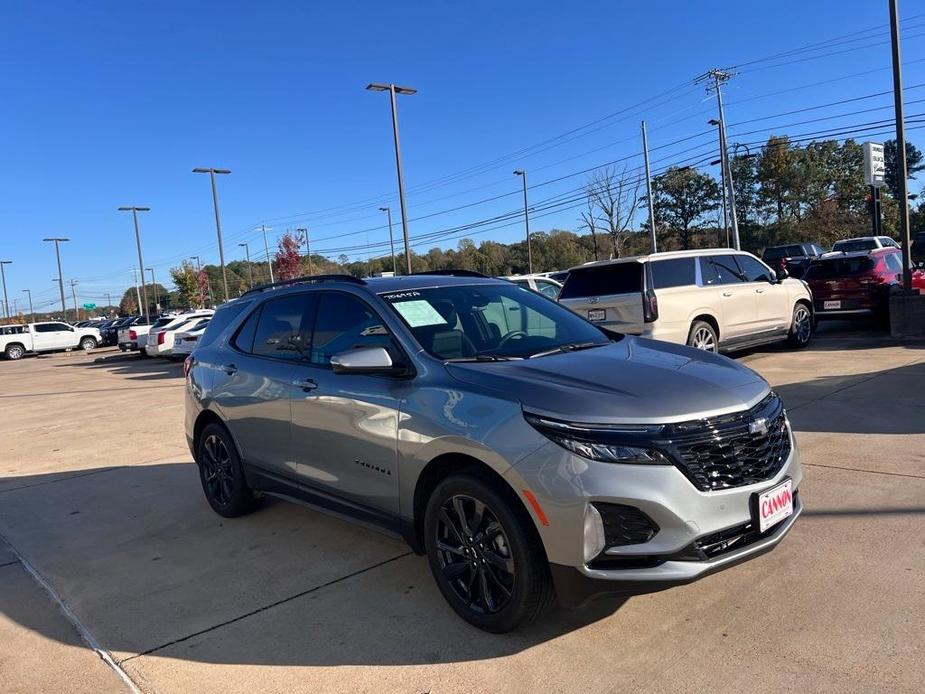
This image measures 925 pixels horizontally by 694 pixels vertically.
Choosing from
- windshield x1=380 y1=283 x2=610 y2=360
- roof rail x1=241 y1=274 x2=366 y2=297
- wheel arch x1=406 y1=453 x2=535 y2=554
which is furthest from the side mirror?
roof rail x1=241 y1=274 x2=366 y2=297

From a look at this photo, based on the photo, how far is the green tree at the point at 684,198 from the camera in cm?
6262

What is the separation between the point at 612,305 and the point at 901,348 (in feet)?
16.8

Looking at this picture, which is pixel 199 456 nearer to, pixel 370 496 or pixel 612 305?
pixel 370 496

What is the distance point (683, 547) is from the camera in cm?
281

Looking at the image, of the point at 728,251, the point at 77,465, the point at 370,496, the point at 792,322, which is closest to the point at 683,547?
the point at 370,496

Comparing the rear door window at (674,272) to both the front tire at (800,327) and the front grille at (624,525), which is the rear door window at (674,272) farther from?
the front grille at (624,525)

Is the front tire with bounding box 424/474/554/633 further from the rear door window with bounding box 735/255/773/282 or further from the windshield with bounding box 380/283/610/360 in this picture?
the rear door window with bounding box 735/255/773/282

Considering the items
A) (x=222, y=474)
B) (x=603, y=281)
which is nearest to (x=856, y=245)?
(x=603, y=281)

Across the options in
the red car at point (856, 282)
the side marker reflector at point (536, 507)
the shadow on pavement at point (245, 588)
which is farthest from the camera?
the red car at point (856, 282)

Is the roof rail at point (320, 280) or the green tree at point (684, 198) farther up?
the green tree at point (684, 198)

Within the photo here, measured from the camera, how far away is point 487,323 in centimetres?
413

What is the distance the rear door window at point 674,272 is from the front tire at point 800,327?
2664 millimetres

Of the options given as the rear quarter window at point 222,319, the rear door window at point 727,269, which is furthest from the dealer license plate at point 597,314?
the rear quarter window at point 222,319

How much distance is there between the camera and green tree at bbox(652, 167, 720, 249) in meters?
62.6
